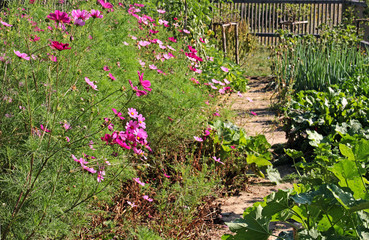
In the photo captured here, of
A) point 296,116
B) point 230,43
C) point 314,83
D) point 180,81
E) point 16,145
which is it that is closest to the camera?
point 16,145

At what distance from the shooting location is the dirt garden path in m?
3.28

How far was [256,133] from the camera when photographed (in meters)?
4.20

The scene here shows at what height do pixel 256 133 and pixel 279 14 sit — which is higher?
pixel 256 133

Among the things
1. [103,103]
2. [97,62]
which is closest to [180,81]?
[97,62]

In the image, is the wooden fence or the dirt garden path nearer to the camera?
the dirt garden path

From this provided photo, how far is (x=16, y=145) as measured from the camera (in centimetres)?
234

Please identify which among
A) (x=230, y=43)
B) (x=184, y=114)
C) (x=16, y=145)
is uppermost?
(x=16, y=145)

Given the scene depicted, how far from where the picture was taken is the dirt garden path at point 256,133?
3283 millimetres

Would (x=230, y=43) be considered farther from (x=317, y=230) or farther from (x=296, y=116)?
(x=317, y=230)

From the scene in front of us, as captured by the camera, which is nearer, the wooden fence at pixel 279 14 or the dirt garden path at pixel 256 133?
the dirt garden path at pixel 256 133

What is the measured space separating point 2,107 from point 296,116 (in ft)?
9.56

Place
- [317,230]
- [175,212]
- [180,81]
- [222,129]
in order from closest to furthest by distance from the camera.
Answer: [317,230], [175,212], [180,81], [222,129]

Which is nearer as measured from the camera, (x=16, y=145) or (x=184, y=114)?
(x=16, y=145)

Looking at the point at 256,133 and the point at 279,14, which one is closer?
the point at 256,133
